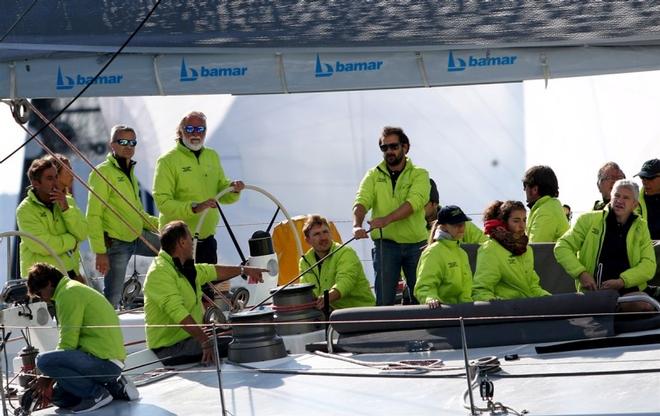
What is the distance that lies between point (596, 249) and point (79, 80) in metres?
2.36

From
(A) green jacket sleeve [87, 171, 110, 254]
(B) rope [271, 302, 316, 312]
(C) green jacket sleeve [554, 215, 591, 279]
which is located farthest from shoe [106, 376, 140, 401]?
(C) green jacket sleeve [554, 215, 591, 279]

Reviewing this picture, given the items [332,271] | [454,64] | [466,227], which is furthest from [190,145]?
[454,64]

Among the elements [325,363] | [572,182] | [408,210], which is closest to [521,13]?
[408,210]

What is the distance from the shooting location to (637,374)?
5.83m

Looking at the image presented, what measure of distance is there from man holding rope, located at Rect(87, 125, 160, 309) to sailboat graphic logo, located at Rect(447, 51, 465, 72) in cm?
184

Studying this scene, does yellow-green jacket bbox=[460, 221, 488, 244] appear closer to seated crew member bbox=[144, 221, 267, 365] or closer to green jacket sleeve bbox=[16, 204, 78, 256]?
seated crew member bbox=[144, 221, 267, 365]

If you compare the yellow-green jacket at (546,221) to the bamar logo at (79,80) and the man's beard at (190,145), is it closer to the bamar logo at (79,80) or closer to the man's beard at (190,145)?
the man's beard at (190,145)

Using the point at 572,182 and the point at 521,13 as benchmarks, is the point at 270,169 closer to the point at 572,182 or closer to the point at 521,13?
the point at 572,182

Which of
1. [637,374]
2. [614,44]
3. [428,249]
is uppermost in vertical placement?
[614,44]

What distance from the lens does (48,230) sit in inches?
305

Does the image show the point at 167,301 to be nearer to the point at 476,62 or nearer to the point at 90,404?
the point at 90,404

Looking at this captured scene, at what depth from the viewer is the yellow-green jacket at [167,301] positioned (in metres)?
6.68

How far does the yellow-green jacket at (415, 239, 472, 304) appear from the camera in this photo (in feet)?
21.6

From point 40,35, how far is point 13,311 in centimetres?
123
